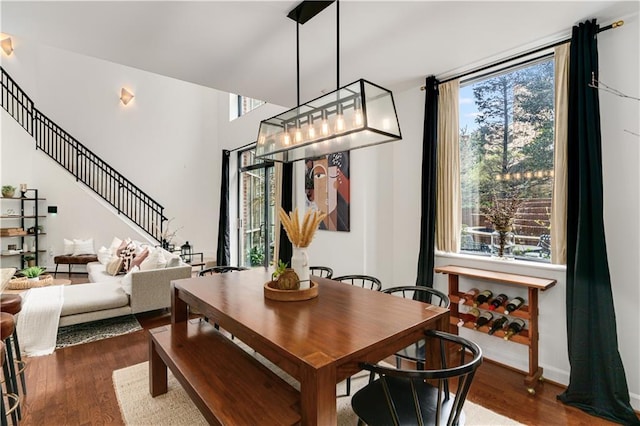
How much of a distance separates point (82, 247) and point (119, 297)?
4.00 metres

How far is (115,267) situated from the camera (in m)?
5.33

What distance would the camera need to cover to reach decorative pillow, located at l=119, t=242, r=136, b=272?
541cm

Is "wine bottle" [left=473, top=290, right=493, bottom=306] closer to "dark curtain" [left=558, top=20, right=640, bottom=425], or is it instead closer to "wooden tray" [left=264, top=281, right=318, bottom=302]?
"dark curtain" [left=558, top=20, right=640, bottom=425]

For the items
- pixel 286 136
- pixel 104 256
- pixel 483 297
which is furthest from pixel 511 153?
pixel 104 256

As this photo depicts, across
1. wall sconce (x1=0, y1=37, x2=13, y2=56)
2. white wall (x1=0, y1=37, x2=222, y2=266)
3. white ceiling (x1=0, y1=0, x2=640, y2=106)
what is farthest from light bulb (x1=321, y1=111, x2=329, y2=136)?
wall sconce (x1=0, y1=37, x2=13, y2=56)

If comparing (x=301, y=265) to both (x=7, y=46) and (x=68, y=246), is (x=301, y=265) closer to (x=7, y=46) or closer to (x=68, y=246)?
(x=68, y=246)

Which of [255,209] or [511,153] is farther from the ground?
[511,153]

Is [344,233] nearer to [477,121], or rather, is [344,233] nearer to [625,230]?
[477,121]

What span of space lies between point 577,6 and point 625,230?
65.3 inches

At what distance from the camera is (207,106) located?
28.5 ft

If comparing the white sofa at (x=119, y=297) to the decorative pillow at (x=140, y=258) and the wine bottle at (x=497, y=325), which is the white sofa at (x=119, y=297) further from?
the wine bottle at (x=497, y=325)

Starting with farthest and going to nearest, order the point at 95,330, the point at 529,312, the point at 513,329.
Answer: the point at 95,330, the point at 513,329, the point at 529,312

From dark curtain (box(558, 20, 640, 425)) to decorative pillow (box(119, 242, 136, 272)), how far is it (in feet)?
19.2

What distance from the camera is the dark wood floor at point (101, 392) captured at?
2246 mm
